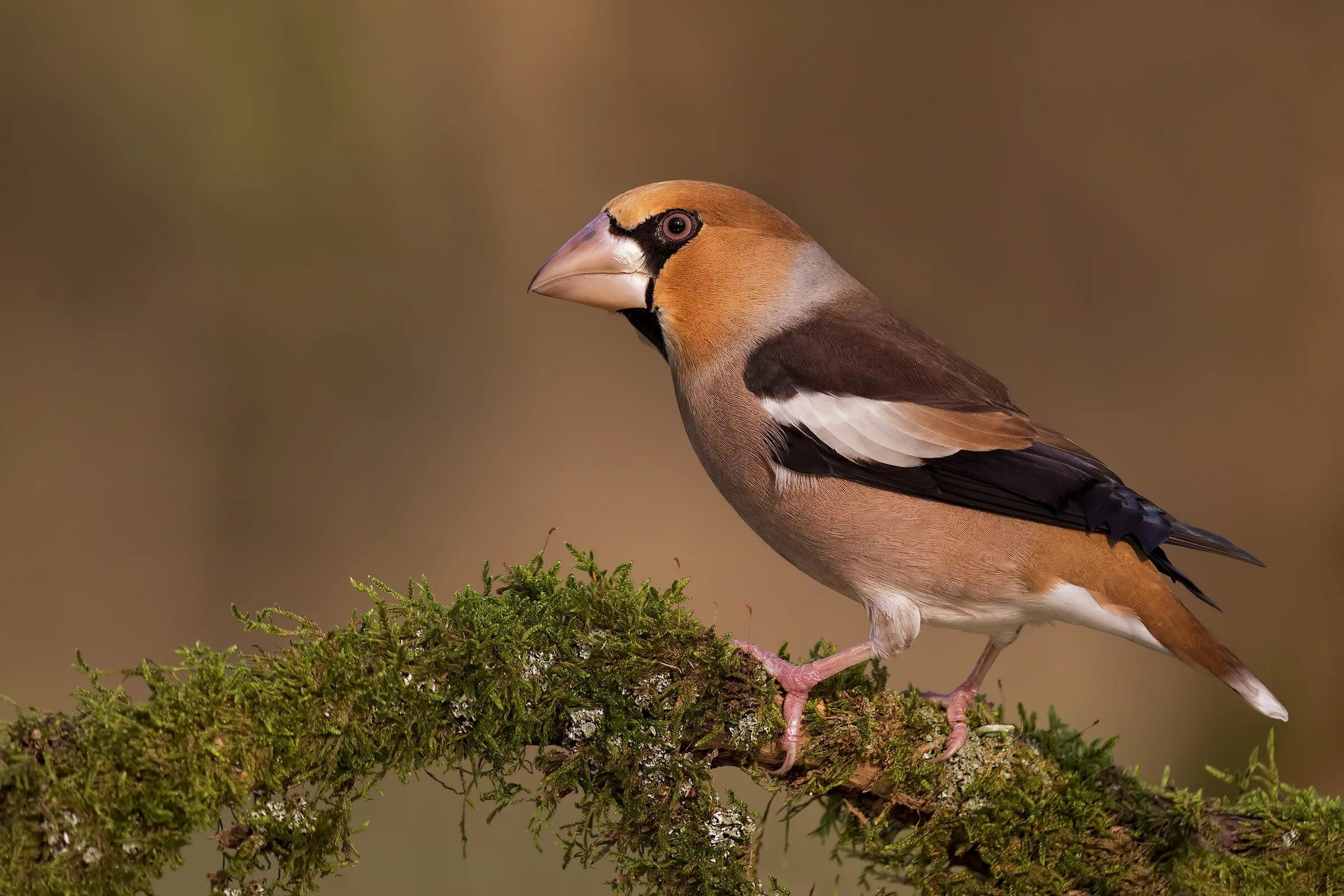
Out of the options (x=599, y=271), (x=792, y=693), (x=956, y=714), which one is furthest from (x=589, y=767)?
(x=599, y=271)

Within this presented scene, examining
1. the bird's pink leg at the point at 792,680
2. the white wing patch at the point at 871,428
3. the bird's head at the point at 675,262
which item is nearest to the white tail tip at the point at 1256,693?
the white wing patch at the point at 871,428

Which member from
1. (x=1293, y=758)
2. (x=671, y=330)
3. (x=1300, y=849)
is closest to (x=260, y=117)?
(x=671, y=330)

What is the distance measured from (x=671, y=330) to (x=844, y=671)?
88 cm

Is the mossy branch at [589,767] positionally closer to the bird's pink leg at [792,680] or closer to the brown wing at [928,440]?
the bird's pink leg at [792,680]

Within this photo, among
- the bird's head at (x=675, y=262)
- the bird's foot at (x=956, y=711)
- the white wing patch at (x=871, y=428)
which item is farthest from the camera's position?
the bird's head at (x=675, y=262)

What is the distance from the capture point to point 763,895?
1.98 meters

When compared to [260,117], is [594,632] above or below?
below

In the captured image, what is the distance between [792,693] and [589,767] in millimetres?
406

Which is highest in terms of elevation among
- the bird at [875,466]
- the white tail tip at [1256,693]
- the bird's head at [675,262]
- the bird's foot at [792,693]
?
the bird's head at [675,262]

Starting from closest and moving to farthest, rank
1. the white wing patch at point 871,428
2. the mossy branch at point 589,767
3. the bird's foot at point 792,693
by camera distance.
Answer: the mossy branch at point 589,767 < the bird's foot at point 792,693 < the white wing patch at point 871,428

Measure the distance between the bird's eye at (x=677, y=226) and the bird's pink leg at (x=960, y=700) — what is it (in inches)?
46.9

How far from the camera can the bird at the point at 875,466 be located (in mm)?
2205

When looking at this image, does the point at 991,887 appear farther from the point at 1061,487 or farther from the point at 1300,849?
the point at 1061,487

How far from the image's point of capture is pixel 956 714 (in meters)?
2.20
